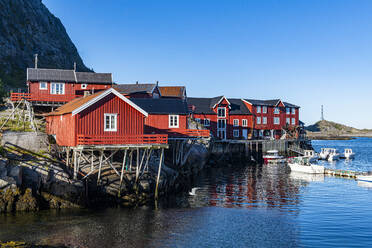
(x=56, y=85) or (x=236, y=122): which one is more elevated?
(x=56, y=85)

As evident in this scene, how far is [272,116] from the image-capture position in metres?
74.6

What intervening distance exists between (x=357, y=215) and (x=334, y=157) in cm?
4485

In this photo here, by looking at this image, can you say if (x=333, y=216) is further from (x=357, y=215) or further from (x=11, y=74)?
(x=11, y=74)

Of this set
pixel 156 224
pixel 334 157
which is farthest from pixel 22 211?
pixel 334 157

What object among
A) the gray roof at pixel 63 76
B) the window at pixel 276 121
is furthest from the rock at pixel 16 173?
the window at pixel 276 121

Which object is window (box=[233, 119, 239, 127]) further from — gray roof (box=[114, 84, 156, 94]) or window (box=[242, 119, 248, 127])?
gray roof (box=[114, 84, 156, 94])

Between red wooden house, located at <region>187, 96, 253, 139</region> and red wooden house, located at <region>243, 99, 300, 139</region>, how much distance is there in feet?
7.10

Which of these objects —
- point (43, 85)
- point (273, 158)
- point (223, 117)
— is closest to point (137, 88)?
point (43, 85)

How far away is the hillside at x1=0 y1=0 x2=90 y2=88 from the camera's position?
79.9 metres

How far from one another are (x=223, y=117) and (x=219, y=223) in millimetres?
46727

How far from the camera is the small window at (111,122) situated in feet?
93.5

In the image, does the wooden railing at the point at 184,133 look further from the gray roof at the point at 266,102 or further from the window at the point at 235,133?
the gray roof at the point at 266,102

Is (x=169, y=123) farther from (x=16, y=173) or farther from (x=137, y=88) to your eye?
(x=16, y=173)

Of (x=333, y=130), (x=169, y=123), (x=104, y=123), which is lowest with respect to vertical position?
(x=104, y=123)
